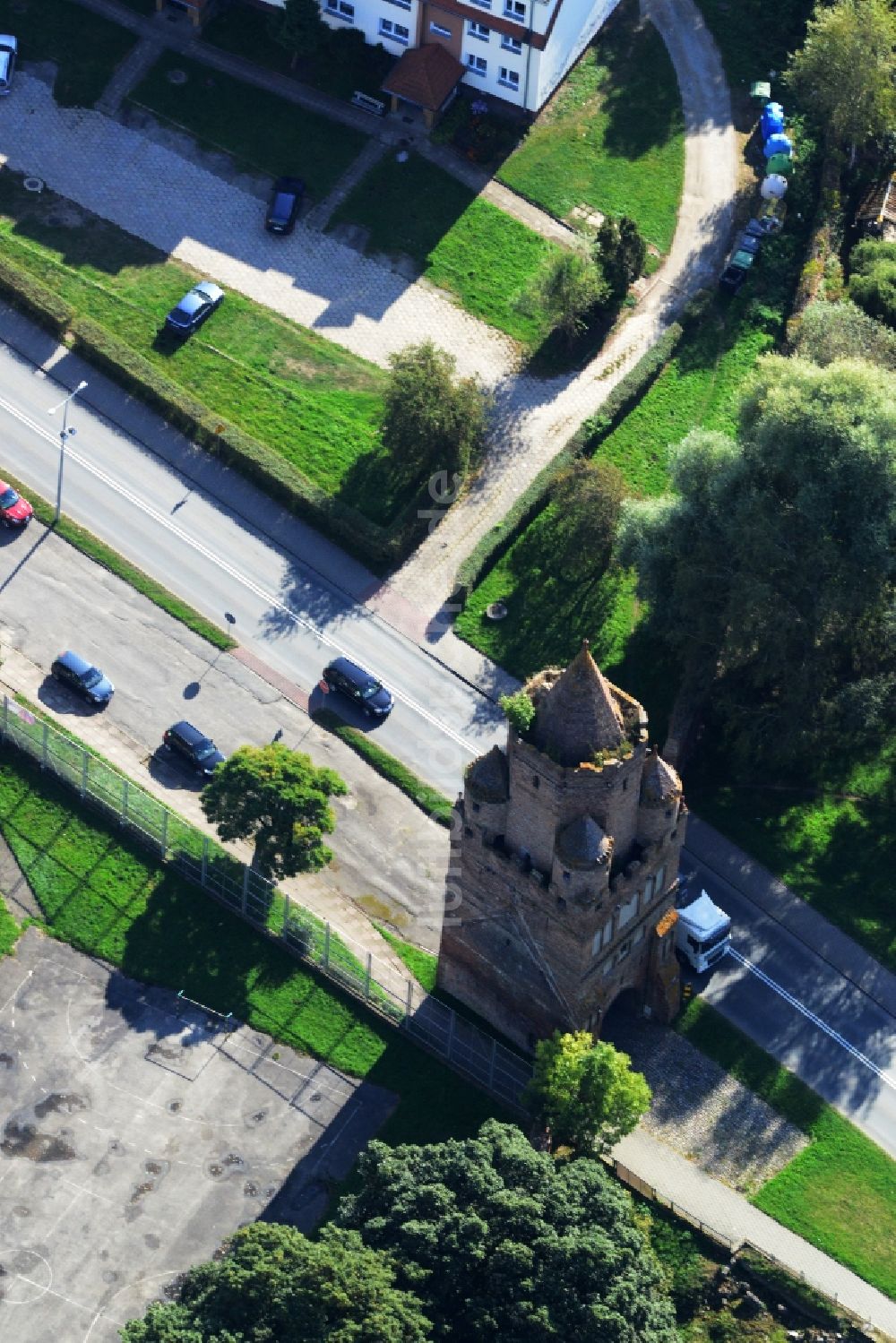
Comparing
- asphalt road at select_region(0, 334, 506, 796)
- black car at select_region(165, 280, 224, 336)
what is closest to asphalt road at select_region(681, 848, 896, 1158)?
asphalt road at select_region(0, 334, 506, 796)

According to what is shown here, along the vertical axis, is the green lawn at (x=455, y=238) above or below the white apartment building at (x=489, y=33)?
below

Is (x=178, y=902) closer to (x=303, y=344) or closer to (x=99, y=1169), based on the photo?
(x=99, y=1169)

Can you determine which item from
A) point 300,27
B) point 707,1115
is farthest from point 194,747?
point 300,27

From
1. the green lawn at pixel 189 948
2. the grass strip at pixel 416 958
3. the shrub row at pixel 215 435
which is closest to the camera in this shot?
the green lawn at pixel 189 948

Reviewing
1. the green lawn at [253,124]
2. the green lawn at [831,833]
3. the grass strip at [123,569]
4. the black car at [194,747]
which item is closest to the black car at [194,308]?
the green lawn at [253,124]

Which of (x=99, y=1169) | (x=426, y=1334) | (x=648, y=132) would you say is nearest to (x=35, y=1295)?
(x=99, y=1169)

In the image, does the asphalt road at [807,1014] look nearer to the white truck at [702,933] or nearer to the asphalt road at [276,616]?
the asphalt road at [276,616]

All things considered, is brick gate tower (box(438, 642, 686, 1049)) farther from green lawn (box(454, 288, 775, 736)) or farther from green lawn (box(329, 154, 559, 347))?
green lawn (box(329, 154, 559, 347))
